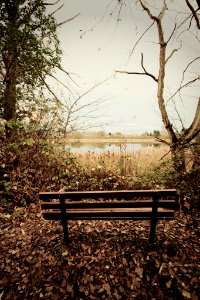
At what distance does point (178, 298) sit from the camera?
2871 mm

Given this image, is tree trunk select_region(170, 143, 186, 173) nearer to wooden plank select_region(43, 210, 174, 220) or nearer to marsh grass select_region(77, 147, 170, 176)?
marsh grass select_region(77, 147, 170, 176)

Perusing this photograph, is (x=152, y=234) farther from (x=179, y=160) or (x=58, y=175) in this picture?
(x=58, y=175)

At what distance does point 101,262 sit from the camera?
350 centimetres

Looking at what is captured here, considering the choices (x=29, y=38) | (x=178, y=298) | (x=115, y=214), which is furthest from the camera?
(x=29, y=38)

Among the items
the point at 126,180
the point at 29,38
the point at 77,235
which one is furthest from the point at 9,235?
the point at 29,38

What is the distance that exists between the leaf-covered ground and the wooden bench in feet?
1.15

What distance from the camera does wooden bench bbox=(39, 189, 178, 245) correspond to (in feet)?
11.2

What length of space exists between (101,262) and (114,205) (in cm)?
86

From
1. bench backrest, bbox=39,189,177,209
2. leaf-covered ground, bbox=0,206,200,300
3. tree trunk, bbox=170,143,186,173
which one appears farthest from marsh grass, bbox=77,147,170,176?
bench backrest, bbox=39,189,177,209

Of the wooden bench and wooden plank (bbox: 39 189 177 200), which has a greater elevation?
wooden plank (bbox: 39 189 177 200)

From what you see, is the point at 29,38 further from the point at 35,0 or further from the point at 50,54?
the point at 35,0

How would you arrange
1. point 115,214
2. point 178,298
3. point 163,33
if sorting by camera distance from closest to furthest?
point 178,298, point 115,214, point 163,33

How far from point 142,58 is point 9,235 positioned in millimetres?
5953

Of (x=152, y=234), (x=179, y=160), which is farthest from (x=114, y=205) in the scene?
(x=179, y=160)
